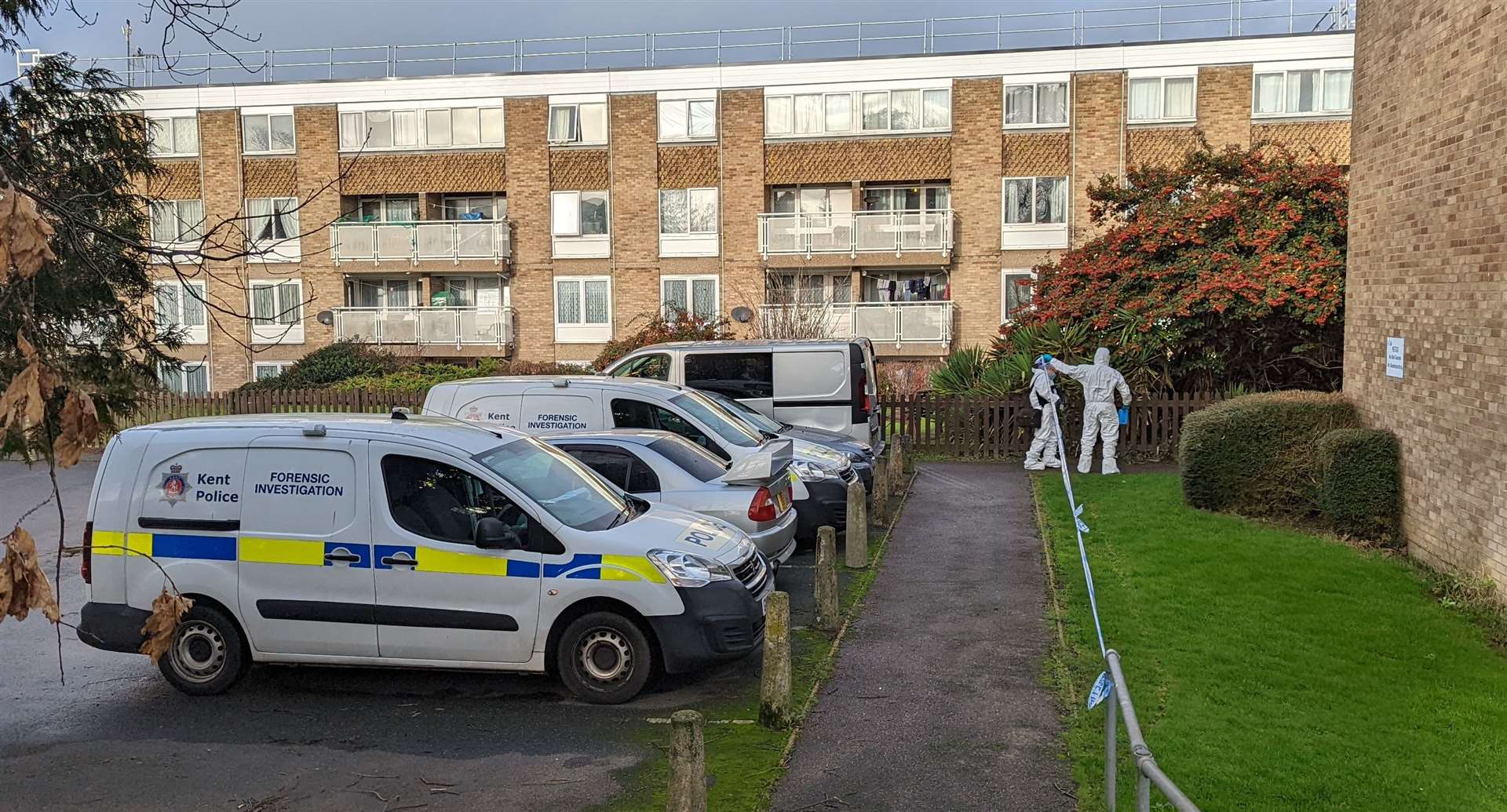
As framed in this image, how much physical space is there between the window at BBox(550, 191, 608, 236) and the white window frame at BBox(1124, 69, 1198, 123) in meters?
14.5

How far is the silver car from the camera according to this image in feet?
32.7

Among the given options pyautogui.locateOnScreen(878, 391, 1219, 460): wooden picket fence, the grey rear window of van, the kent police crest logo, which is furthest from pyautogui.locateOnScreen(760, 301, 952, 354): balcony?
the kent police crest logo

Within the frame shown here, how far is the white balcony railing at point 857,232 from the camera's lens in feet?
103

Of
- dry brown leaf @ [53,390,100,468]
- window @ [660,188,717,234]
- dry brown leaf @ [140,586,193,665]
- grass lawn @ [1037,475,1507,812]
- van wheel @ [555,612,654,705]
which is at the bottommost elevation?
grass lawn @ [1037,475,1507,812]

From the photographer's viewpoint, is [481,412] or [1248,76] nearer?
[481,412]

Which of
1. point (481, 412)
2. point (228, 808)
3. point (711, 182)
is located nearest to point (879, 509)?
point (481, 412)

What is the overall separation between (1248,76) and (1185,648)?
25.7 metres

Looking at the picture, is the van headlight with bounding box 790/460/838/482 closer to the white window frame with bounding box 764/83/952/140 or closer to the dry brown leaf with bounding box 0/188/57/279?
the dry brown leaf with bounding box 0/188/57/279

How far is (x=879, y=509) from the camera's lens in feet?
45.0

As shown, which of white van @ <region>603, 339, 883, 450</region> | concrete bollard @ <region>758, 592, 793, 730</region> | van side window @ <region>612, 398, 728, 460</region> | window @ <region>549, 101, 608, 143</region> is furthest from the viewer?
window @ <region>549, 101, 608, 143</region>

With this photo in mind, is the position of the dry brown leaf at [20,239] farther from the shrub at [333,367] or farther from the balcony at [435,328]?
the balcony at [435,328]

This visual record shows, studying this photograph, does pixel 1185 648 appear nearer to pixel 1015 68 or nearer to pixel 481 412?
pixel 481 412

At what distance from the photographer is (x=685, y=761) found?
5379 mm

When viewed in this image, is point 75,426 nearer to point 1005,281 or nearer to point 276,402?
point 276,402
